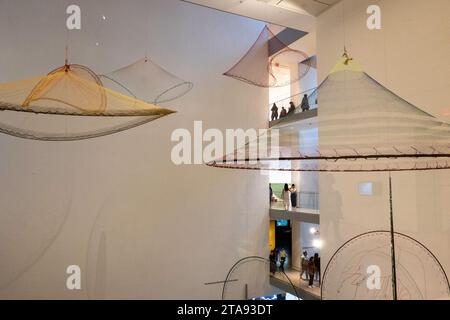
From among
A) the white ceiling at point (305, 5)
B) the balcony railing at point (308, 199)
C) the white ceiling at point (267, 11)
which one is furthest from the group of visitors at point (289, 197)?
the white ceiling at point (305, 5)

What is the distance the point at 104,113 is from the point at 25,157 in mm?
3462

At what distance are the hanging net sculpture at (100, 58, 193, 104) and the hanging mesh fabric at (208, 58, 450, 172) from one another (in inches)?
156

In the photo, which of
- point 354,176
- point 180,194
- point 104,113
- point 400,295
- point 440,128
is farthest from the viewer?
point 180,194

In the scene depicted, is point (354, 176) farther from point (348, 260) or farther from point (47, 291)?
point (47, 291)

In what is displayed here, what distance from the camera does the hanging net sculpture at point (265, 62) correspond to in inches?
255

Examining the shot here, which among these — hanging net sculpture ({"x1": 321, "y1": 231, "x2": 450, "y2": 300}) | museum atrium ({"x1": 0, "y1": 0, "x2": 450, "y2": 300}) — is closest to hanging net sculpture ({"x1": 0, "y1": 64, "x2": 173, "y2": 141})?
museum atrium ({"x1": 0, "y1": 0, "x2": 450, "y2": 300})

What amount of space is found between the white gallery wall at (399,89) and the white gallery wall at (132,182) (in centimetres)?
276

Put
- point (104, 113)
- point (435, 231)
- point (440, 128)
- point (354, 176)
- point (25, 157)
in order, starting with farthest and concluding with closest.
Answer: point (25, 157)
point (354, 176)
point (435, 231)
point (104, 113)
point (440, 128)

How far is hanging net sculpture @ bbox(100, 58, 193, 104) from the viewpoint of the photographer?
276 inches

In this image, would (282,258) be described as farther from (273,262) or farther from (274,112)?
(274,112)

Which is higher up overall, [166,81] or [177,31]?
[177,31]

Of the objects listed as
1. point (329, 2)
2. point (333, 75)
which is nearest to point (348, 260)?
point (333, 75)

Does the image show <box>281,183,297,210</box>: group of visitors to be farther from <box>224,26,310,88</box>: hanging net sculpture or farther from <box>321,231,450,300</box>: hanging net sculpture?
<box>321,231,450,300</box>: hanging net sculpture

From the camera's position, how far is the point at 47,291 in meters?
6.05
